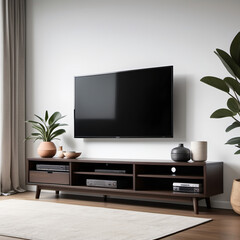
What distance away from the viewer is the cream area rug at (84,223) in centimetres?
318

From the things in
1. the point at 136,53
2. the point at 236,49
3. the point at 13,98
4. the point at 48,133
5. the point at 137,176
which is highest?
the point at 136,53

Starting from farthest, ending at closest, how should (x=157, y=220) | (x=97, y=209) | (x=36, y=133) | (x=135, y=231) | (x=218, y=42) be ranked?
(x=36, y=133) → (x=218, y=42) → (x=97, y=209) → (x=157, y=220) → (x=135, y=231)

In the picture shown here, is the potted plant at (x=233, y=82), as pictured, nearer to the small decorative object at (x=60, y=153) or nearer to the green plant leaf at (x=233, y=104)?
the green plant leaf at (x=233, y=104)

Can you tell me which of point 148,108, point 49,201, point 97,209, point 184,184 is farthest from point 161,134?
point 49,201

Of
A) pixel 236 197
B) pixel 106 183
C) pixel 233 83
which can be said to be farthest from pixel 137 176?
pixel 233 83

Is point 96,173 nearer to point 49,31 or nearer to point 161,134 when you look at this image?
point 161,134

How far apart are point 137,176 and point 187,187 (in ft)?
1.79

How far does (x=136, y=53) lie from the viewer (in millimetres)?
5125

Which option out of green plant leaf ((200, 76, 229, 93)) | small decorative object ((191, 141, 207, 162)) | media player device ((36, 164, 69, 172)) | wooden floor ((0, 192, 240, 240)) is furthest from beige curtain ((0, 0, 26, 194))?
green plant leaf ((200, 76, 229, 93))

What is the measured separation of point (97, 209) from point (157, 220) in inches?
30.5

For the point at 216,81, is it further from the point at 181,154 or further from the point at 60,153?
the point at 60,153

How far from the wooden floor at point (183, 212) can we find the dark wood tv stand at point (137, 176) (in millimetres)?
113

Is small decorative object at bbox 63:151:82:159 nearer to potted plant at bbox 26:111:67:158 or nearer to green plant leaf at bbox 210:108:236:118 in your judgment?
potted plant at bbox 26:111:67:158

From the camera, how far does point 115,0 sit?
5.31 metres
